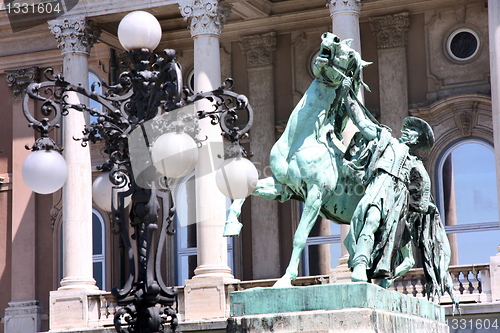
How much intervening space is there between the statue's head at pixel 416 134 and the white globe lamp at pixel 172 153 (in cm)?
198

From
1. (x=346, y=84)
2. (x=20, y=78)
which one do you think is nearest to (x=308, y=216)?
(x=346, y=84)

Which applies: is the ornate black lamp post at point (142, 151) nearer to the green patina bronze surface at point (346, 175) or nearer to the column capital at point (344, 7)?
the green patina bronze surface at point (346, 175)

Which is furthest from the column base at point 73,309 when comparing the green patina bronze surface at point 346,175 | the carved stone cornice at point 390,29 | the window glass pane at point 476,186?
the green patina bronze surface at point 346,175

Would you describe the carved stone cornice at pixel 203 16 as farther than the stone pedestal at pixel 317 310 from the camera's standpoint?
Yes

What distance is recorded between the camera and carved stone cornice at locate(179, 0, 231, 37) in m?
20.2

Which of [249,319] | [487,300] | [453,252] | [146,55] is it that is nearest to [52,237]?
[453,252]

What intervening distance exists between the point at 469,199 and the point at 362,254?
1437 centimetres

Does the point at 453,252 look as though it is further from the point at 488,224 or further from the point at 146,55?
the point at 146,55

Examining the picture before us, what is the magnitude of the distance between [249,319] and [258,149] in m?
16.4

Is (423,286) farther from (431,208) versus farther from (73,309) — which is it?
(431,208)

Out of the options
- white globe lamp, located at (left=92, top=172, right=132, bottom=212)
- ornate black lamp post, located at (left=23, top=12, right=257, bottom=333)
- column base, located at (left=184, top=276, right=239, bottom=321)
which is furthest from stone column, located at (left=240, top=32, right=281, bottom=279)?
ornate black lamp post, located at (left=23, top=12, right=257, bottom=333)

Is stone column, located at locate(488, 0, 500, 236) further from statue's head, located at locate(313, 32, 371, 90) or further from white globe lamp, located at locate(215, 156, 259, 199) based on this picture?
statue's head, located at locate(313, 32, 371, 90)

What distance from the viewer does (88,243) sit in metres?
20.9

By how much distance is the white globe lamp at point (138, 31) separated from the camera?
370 inches
